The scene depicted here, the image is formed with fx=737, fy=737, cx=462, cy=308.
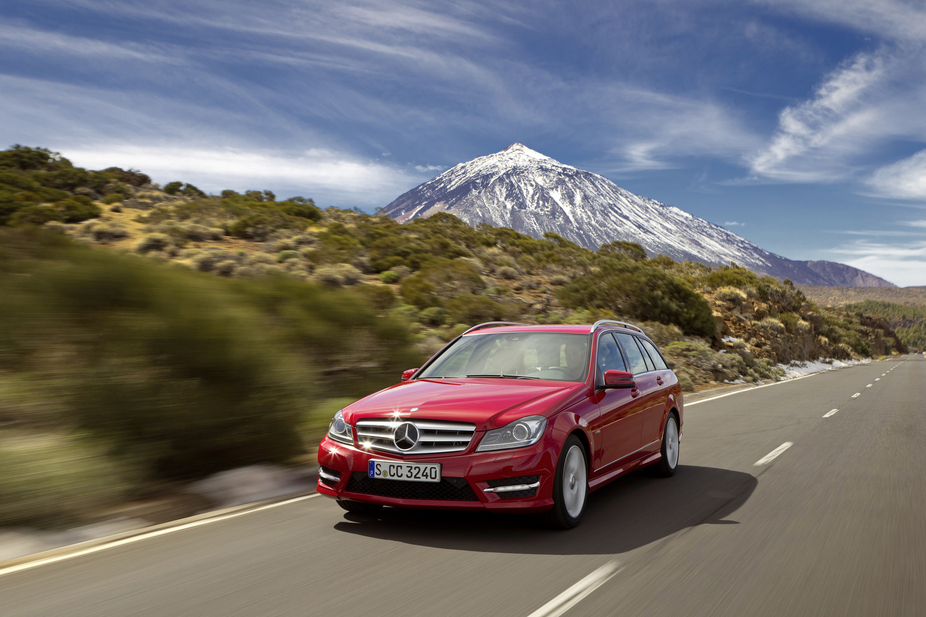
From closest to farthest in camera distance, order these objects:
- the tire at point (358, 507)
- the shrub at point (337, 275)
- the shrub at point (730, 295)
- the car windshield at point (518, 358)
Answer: the tire at point (358, 507) < the car windshield at point (518, 358) < the shrub at point (337, 275) < the shrub at point (730, 295)

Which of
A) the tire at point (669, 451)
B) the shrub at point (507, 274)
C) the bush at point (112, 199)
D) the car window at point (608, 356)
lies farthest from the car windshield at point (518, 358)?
the bush at point (112, 199)

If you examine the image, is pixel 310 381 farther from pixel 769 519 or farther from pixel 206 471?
pixel 769 519

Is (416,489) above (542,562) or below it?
above

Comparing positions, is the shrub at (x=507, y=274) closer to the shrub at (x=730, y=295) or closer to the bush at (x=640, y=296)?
the bush at (x=640, y=296)

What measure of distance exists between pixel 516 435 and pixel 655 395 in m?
2.88

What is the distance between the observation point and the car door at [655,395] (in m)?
7.12

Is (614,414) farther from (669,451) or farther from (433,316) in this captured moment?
(433,316)

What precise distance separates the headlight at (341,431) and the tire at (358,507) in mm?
493

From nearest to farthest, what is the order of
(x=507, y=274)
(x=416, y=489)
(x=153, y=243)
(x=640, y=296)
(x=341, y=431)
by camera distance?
1. (x=416, y=489)
2. (x=341, y=431)
3. (x=153, y=243)
4. (x=507, y=274)
5. (x=640, y=296)

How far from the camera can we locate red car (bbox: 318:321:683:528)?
193 inches

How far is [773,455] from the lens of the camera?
9.30 m

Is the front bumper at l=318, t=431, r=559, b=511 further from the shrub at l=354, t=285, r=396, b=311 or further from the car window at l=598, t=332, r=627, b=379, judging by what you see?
the shrub at l=354, t=285, r=396, b=311

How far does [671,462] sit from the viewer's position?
26.0 feet

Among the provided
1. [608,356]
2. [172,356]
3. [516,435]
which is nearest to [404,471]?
[516,435]
